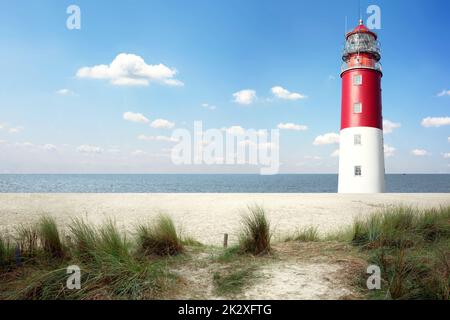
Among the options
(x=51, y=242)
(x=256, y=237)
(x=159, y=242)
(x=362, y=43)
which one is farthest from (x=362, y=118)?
(x=51, y=242)

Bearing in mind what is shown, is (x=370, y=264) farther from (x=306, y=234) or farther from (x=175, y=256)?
(x=175, y=256)

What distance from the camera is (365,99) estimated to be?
20.9m

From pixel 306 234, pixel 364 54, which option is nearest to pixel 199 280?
pixel 306 234

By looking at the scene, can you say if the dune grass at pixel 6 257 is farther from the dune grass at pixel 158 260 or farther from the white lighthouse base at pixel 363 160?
the white lighthouse base at pixel 363 160

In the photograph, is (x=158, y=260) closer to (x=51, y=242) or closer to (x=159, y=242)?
(x=159, y=242)

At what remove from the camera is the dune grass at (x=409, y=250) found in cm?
384

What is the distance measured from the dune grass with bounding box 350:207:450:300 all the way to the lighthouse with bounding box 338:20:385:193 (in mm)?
13325

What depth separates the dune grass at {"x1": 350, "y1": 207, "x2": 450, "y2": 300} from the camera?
3.84m

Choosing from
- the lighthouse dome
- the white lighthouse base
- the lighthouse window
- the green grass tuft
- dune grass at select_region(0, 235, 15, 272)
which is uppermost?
the lighthouse dome

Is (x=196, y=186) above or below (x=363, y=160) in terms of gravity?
below

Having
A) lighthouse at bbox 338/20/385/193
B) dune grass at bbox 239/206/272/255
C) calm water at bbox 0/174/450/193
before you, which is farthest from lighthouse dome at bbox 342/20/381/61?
calm water at bbox 0/174/450/193

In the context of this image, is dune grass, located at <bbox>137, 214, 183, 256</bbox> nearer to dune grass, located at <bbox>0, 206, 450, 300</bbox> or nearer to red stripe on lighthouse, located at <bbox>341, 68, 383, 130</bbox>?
dune grass, located at <bbox>0, 206, 450, 300</bbox>

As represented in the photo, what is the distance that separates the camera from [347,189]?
2181 cm

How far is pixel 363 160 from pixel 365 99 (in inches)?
158
